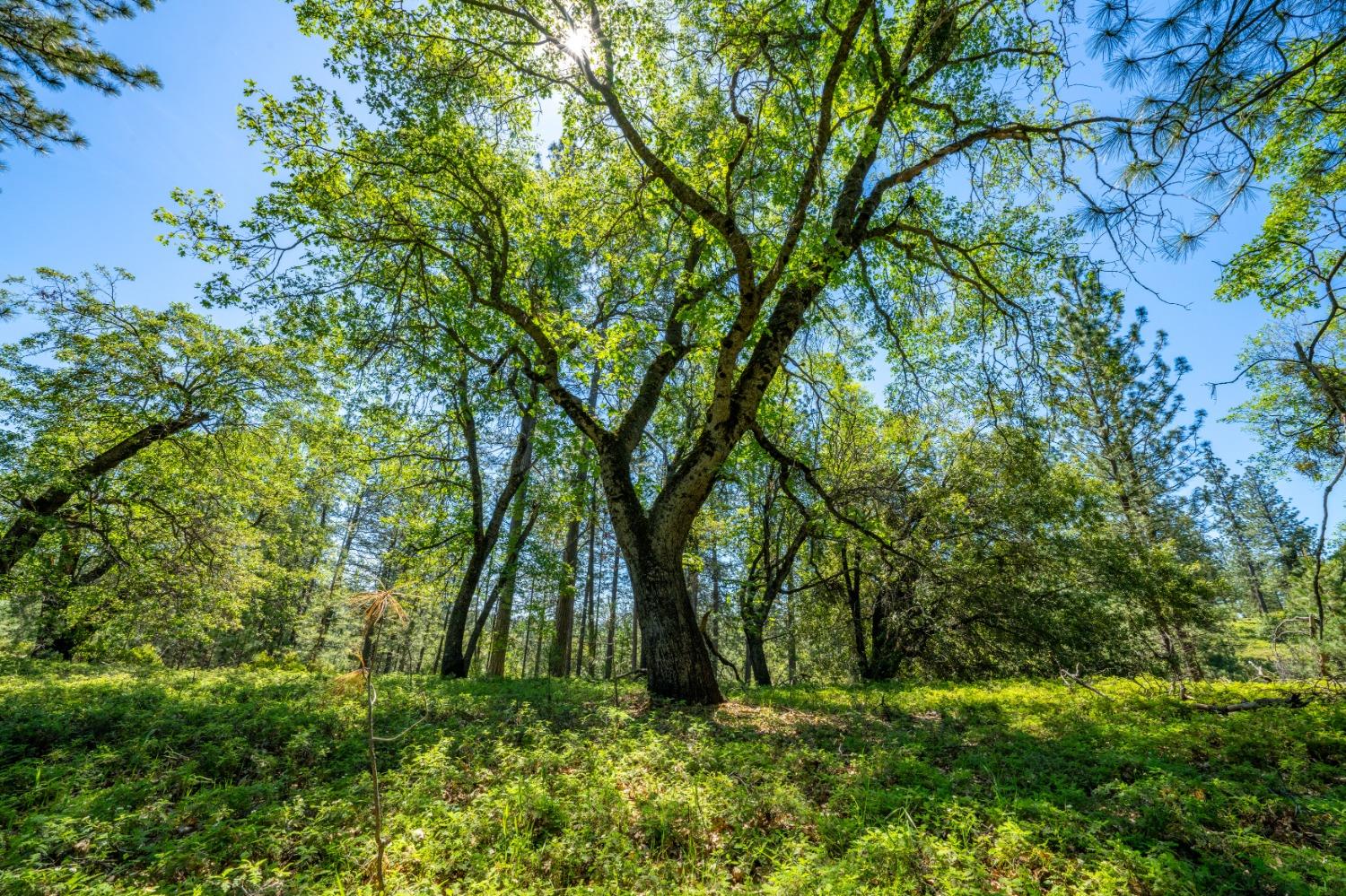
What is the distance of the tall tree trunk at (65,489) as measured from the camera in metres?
9.60

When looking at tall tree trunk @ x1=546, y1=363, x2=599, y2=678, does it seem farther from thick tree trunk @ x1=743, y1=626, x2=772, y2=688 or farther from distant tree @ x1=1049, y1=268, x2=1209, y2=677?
distant tree @ x1=1049, y1=268, x2=1209, y2=677

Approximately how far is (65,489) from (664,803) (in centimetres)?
1329

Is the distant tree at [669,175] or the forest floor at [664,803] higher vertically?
the distant tree at [669,175]

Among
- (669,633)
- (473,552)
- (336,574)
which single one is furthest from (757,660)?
(336,574)

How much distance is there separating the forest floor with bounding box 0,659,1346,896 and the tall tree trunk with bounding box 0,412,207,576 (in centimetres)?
654

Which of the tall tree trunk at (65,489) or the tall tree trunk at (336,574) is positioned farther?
the tall tree trunk at (336,574)

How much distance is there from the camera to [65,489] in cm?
962

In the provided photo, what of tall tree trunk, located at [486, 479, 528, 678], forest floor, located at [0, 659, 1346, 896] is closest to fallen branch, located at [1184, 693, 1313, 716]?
forest floor, located at [0, 659, 1346, 896]

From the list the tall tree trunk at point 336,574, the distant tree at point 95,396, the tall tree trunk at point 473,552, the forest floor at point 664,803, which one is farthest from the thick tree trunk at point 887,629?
the tall tree trunk at point 336,574

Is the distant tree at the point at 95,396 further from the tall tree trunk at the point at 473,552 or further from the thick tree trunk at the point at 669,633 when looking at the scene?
the thick tree trunk at the point at 669,633

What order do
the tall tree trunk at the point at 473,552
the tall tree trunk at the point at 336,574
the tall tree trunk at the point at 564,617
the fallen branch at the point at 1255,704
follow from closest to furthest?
the fallen branch at the point at 1255,704, the tall tree trunk at the point at 473,552, the tall tree trunk at the point at 564,617, the tall tree trunk at the point at 336,574

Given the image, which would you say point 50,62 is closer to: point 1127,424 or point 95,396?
point 95,396

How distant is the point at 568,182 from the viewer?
26.7 feet

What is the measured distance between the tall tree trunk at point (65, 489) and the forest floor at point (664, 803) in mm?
6537
